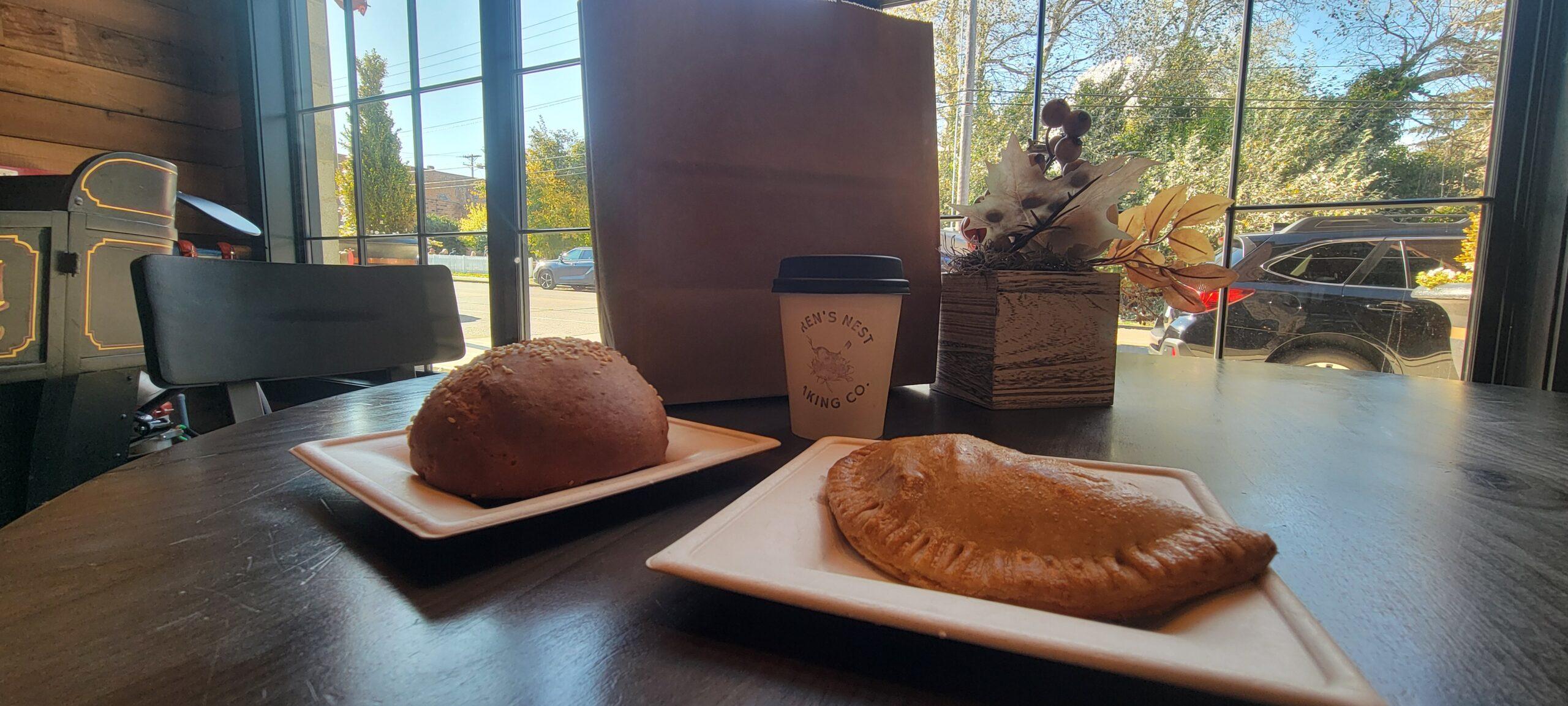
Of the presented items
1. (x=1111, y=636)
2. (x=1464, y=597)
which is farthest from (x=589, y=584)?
(x=1464, y=597)

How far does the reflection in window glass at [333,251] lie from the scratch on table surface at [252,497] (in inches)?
123

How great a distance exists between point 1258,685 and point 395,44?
147 inches

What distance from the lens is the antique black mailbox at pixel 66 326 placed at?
135 centimetres

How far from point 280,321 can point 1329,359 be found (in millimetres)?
2495

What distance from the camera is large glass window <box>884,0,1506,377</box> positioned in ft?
4.72

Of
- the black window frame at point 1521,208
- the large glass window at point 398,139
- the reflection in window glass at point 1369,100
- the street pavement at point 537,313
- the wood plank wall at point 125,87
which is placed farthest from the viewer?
the large glass window at point 398,139

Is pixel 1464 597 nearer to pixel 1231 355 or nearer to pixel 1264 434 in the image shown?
pixel 1264 434

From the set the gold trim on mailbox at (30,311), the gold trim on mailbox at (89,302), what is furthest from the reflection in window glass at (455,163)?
the gold trim on mailbox at (30,311)

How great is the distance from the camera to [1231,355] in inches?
67.5

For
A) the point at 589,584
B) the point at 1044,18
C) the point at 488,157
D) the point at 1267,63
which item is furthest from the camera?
the point at 488,157

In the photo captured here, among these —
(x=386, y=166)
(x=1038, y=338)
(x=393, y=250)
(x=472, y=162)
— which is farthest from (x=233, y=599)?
(x=386, y=166)

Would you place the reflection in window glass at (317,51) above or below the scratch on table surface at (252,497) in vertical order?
above

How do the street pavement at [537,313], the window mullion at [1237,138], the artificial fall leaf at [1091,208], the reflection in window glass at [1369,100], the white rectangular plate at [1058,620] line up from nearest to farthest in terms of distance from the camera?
the white rectangular plate at [1058,620], the artificial fall leaf at [1091,208], the reflection in window glass at [1369,100], the window mullion at [1237,138], the street pavement at [537,313]

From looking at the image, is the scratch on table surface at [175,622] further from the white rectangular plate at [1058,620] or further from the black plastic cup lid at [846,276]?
the black plastic cup lid at [846,276]
